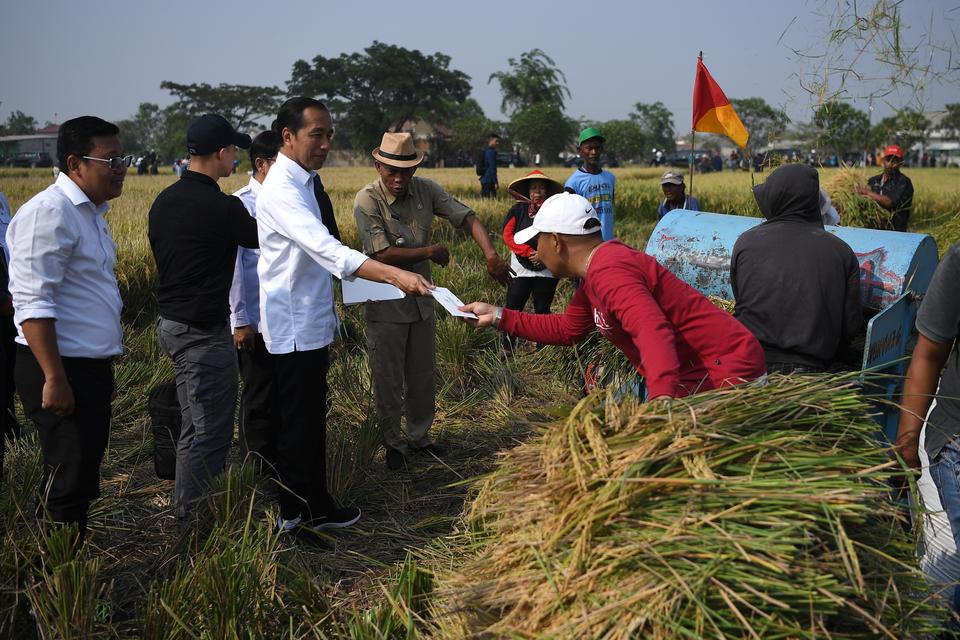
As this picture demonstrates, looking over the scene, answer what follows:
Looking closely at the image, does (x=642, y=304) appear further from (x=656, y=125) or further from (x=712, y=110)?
(x=656, y=125)

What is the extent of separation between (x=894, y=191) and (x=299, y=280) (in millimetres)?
6950

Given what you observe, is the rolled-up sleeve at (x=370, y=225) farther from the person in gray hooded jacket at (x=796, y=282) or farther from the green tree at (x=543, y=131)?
the green tree at (x=543, y=131)

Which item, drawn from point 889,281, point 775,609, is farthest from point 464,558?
point 889,281

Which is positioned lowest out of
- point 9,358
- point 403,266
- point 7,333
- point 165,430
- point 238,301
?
point 165,430

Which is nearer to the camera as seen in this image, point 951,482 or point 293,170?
point 951,482

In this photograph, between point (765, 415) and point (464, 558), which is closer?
point (765, 415)

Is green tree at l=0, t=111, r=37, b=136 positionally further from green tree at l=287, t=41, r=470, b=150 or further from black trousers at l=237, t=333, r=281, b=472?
black trousers at l=237, t=333, r=281, b=472

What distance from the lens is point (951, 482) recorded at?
2.31m

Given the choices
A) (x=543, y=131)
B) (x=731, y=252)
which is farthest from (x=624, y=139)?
(x=731, y=252)

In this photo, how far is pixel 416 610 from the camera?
8.24 ft

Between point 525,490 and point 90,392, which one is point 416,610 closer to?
point 525,490

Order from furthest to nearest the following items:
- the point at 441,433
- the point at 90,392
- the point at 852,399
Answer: the point at 441,433 < the point at 90,392 < the point at 852,399

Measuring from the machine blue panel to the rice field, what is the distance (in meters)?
0.90

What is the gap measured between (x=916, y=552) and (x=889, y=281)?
88.3 inches
